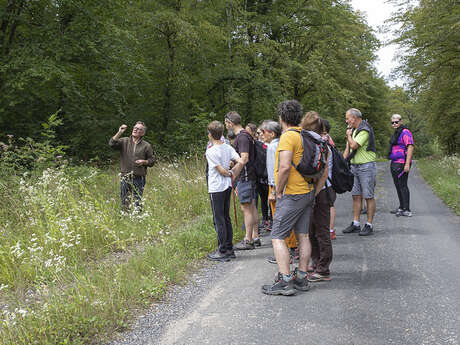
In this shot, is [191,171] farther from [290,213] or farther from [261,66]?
[261,66]

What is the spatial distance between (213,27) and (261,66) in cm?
383

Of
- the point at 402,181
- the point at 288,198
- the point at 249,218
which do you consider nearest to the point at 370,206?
the point at 402,181

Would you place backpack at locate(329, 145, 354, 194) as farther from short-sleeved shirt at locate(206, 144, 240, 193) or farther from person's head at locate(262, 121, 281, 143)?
short-sleeved shirt at locate(206, 144, 240, 193)

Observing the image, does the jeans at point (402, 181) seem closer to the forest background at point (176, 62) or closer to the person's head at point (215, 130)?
the person's head at point (215, 130)

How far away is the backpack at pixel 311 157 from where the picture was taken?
433 centimetres

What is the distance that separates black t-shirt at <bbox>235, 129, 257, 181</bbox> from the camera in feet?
20.0

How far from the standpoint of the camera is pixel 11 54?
38.3 feet

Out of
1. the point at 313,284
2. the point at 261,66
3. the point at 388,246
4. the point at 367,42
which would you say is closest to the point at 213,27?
the point at 261,66

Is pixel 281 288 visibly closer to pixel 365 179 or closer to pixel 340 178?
pixel 340 178

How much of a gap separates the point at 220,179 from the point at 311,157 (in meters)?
1.77

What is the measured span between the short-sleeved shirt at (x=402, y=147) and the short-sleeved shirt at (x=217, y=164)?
15.4 feet

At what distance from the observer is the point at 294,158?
4332 mm

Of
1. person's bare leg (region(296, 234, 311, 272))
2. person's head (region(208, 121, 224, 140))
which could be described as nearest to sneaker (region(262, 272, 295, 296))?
person's bare leg (region(296, 234, 311, 272))

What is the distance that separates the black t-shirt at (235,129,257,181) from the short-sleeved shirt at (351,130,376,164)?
82.3 inches
